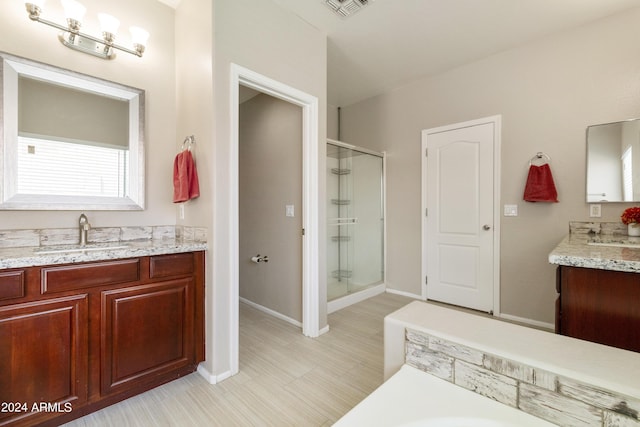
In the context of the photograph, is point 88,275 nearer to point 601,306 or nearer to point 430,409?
point 430,409

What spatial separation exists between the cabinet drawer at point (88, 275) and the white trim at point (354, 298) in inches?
79.6

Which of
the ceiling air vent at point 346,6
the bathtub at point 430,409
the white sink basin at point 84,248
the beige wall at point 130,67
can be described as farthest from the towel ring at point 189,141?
the bathtub at point 430,409

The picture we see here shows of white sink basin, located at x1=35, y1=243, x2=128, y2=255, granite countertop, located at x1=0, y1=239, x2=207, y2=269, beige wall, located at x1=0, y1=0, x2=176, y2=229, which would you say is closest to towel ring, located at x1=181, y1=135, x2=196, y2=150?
beige wall, located at x1=0, y1=0, x2=176, y2=229

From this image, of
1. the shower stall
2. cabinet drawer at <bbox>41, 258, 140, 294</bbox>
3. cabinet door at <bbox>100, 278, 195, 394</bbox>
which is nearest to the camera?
cabinet drawer at <bbox>41, 258, 140, 294</bbox>

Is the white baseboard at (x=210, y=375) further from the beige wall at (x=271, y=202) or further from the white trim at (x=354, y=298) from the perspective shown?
the white trim at (x=354, y=298)

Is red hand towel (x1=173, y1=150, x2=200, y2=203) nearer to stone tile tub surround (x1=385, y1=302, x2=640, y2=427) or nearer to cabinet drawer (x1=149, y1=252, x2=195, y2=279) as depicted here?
cabinet drawer (x1=149, y1=252, x2=195, y2=279)

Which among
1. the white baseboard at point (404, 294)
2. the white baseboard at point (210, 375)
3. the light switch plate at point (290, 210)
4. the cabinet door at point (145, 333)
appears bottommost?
the white baseboard at point (210, 375)

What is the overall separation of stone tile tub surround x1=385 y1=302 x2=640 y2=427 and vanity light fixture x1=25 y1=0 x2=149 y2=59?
2473 millimetres

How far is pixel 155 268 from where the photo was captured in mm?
1704

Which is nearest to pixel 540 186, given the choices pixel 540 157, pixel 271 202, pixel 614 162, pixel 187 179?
pixel 540 157

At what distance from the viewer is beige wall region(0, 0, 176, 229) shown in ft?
5.42

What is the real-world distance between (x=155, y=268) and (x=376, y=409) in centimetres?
147

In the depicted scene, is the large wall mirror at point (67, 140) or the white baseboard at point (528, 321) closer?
the large wall mirror at point (67, 140)

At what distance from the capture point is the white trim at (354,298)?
3121 mm
